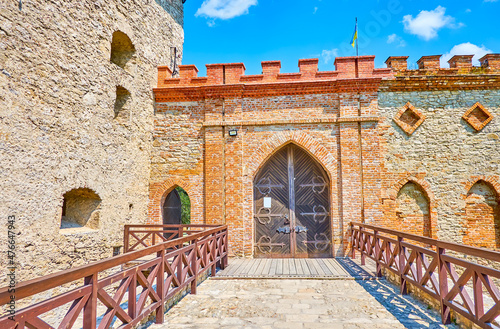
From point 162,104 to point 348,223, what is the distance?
628cm

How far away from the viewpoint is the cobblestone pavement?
4301 millimetres

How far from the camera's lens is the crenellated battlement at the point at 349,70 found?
8.95 meters

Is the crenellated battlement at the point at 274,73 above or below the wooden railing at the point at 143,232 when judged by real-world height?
above

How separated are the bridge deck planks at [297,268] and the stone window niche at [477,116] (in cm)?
473

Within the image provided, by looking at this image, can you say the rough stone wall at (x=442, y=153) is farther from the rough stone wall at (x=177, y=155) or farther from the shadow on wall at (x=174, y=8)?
the shadow on wall at (x=174, y=8)

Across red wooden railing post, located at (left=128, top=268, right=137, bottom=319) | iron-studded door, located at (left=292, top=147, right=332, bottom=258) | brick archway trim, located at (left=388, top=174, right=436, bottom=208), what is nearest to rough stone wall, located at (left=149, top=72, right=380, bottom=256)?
iron-studded door, located at (left=292, top=147, right=332, bottom=258)

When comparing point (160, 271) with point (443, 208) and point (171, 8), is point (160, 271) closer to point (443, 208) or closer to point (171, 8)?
point (443, 208)

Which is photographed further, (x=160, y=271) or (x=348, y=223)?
(x=348, y=223)

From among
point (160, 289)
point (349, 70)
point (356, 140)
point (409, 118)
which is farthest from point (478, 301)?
point (349, 70)

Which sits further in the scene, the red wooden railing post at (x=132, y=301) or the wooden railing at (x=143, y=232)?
the wooden railing at (x=143, y=232)

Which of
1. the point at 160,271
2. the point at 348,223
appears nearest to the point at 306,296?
the point at 160,271

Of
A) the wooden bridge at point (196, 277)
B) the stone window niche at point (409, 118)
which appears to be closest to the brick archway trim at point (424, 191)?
the stone window niche at point (409, 118)

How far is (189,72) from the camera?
9477 mm

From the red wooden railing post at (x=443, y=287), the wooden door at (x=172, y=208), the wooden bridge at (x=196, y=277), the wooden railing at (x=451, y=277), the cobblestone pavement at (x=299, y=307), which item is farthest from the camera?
the wooden door at (x=172, y=208)
